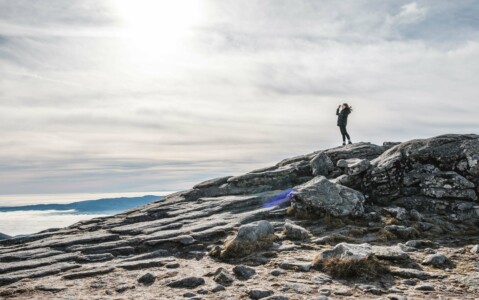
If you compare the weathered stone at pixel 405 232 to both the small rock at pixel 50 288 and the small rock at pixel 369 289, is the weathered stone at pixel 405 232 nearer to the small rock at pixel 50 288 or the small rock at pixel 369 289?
the small rock at pixel 369 289

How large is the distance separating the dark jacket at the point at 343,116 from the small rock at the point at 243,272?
24.1 m

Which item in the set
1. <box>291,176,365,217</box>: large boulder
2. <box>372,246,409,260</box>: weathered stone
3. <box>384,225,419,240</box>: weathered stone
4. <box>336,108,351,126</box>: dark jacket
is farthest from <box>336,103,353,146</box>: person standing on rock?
<box>372,246,409,260</box>: weathered stone

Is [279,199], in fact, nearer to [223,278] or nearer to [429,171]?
[429,171]

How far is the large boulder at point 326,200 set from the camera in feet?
60.6

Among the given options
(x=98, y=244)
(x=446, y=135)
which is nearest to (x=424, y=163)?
(x=446, y=135)

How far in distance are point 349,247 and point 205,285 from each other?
5264 millimetres

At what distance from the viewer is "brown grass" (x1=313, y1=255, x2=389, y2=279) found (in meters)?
11.4

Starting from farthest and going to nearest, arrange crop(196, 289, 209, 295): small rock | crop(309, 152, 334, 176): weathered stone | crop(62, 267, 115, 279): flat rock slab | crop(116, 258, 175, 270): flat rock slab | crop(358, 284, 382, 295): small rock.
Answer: crop(309, 152, 334, 176): weathered stone < crop(116, 258, 175, 270): flat rock slab < crop(62, 267, 115, 279): flat rock slab < crop(196, 289, 209, 295): small rock < crop(358, 284, 382, 295): small rock

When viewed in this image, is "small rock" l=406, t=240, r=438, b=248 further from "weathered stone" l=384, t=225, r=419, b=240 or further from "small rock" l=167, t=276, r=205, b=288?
"small rock" l=167, t=276, r=205, b=288

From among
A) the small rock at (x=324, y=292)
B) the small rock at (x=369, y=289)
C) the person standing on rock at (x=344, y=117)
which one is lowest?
the small rock at (x=369, y=289)

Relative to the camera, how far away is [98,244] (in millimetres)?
18828

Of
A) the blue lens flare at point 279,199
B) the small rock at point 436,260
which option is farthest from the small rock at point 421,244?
the blue lens flare at point 279,199

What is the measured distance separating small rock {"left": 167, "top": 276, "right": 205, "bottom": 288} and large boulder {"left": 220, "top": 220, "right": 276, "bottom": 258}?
267 centimetres

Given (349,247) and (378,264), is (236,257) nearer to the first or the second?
(349,247)
